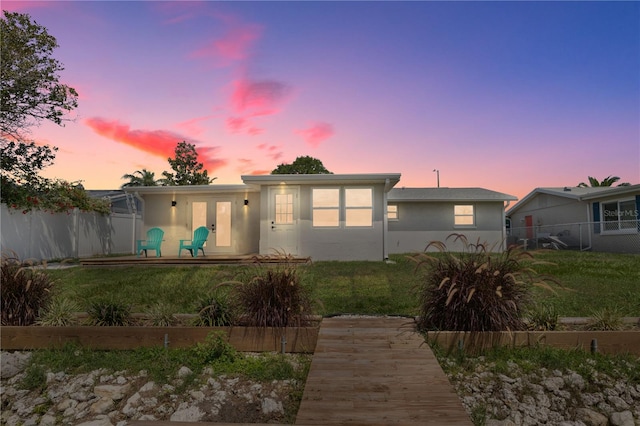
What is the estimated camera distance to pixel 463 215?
15.9 m

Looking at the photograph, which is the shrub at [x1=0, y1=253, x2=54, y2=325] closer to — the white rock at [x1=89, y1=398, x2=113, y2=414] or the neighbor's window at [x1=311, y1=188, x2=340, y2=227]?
the white rock at [x1=89, y1=398, x2=113, y2=414]

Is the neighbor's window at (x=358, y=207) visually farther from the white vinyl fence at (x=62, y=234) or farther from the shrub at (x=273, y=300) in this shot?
the white vinyl fence at (x=62, y=234)

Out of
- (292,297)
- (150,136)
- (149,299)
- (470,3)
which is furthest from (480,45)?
(150,136)

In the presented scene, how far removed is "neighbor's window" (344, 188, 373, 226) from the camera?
11.0 metres

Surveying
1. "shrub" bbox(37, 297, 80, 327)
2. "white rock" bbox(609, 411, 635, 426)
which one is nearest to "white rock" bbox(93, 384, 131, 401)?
"shrub" bbox(37, 297, 80, 327)

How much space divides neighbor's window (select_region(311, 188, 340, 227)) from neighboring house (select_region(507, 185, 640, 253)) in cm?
1022

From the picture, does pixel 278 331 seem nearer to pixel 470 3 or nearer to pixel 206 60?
pixel 206 60

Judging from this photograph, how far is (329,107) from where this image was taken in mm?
9930

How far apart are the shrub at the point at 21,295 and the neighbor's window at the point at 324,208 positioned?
738 centimetres

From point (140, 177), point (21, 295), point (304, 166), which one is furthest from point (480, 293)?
point (140, 177)

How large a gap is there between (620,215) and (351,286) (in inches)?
543

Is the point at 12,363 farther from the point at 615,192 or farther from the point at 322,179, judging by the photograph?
the point at 615,192

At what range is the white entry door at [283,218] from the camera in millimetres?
11148

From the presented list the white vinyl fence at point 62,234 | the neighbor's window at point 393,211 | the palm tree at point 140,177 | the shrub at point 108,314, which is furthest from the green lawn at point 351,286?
the palm tree at point 140,177
